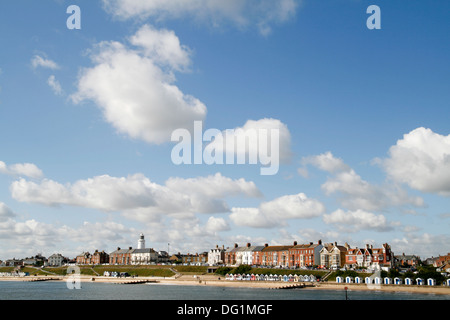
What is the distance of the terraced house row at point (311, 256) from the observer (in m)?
118

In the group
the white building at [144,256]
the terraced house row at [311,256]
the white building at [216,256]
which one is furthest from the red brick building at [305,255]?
the white building at [144,256]

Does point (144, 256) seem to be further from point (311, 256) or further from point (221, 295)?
point (221, 295)

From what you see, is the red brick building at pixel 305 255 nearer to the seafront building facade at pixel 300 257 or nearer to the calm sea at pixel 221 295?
the seafront building facade at pixel 300 257

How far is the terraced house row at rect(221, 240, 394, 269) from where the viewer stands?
388ft

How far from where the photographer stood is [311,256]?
13812cm

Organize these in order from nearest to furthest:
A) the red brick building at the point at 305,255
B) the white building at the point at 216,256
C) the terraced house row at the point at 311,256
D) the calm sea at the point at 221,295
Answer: the calm sea at the point at 221,295, the terraced house row at the point at 311,256, the red brick building at the point at 305,255, the white building at the point at 216,256

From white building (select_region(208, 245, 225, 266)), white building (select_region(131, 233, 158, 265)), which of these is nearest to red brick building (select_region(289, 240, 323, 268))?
white building (select_region(208, 245, 225, 266))

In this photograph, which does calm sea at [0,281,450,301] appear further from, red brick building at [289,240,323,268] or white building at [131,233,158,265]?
white building at [131,233,158,265]

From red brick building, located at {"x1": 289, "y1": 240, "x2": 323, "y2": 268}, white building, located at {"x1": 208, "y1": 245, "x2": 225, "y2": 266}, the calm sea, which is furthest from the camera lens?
white building, located at {"x1": 208, "y1": 245, "x2": 225, "y2": 266}

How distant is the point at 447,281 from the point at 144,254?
446ft

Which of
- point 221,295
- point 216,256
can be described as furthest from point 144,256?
point 221,295

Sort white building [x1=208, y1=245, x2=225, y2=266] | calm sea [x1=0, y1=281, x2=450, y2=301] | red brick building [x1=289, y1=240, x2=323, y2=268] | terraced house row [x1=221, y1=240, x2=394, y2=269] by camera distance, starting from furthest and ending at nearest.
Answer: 1. white building [x1=208, y1=245, x2=225, y2=266]
2. red brick building [x1=289, y1=240, x2=323, y2=268]
3. terraced house row [x1=221, y1=240, x2=394, y2=269]
4. calm sea [x1=0, y1=281, x2=450, y2=301]
